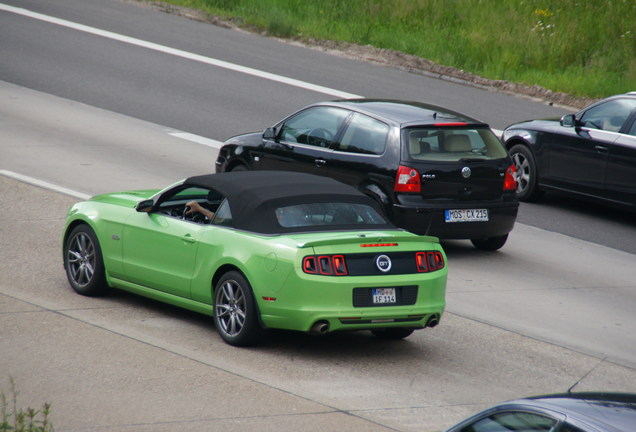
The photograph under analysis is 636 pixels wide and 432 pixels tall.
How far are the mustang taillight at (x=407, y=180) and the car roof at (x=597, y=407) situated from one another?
7.57 m

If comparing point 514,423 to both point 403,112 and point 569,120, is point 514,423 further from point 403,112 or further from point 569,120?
point 569,120

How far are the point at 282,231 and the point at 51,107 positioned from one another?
1186 cm

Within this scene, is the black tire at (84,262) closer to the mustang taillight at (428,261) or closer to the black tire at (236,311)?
the black tire at (236,311)


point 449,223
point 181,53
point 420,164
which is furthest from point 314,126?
point 181,53

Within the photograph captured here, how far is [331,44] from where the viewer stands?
26672 millimetres

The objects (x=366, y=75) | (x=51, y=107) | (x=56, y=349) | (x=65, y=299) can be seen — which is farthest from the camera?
(x=366, y=75)

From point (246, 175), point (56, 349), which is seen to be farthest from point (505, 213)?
point (56, 349)

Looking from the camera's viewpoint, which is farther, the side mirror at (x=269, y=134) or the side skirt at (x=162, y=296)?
the side mirror at (x=269, y=134)

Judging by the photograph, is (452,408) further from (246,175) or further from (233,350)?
(246,175)

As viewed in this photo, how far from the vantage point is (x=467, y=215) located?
12.6 meters

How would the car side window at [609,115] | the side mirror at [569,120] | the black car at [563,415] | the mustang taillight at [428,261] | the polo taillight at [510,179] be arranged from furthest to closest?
the side mirror at [569,120] → the car side window at [609,115] → the polo taillight at [510,179] → the mustang taillight at [428,261] → the black car at [563,415]

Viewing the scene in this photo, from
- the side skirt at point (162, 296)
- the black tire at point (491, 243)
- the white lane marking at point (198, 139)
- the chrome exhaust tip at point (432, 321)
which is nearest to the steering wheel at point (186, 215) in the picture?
the side skirt at point (162, 296)

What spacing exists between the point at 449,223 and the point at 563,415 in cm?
802

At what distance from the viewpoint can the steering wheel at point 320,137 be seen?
13.4 metres
